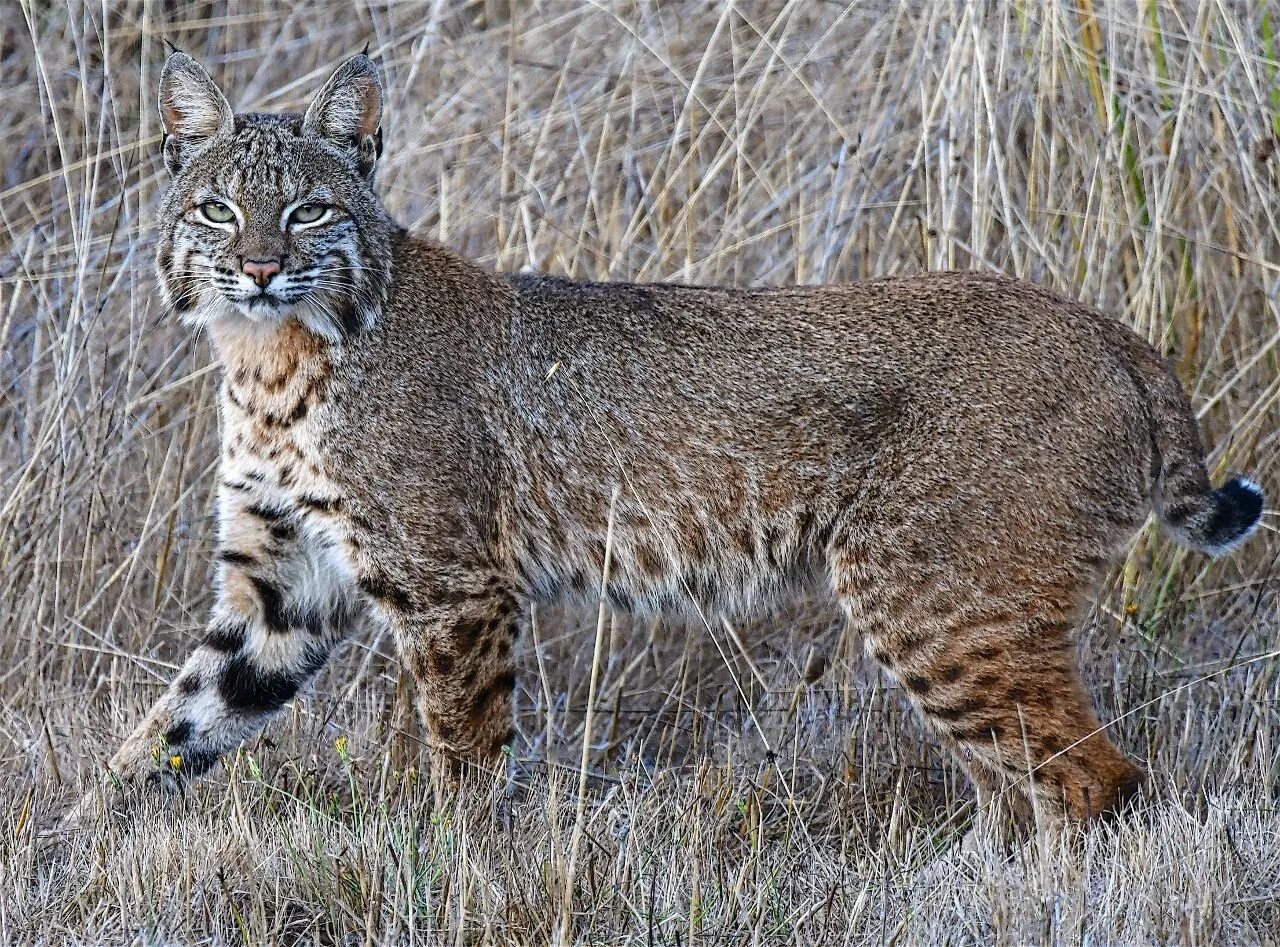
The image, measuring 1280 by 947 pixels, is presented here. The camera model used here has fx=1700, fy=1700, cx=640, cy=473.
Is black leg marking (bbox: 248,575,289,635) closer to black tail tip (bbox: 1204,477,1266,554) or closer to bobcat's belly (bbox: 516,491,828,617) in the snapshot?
bobcat's belly (bbox: 516,491,828,617)

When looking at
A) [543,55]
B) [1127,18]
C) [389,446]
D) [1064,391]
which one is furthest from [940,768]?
[543,55]

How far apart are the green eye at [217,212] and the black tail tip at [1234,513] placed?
2741 mm

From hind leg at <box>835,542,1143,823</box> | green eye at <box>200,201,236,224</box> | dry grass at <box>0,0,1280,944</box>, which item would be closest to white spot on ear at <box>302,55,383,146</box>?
green eye at <box>200,201,236,224</box>

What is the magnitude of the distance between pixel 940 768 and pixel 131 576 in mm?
2743

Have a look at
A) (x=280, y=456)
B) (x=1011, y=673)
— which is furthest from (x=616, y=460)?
(x=1011, y=673)

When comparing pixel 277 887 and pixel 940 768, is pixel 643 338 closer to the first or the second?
pixel 940 768

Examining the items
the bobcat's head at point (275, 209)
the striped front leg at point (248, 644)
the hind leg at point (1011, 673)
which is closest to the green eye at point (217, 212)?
the bobcat's head at point (275, 209)

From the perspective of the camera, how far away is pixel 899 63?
6562 mm

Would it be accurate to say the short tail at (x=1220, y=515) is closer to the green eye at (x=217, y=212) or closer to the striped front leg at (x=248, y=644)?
the striped front leg at (x=248, y=644)

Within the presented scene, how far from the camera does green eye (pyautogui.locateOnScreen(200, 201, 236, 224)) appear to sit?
14.8 feet

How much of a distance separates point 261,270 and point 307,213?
11.2 inches

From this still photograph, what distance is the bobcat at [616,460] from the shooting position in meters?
4.42

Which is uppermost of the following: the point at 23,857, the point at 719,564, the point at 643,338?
the point at 643,338

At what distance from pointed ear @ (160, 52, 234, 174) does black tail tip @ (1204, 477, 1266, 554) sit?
2.88 meters
